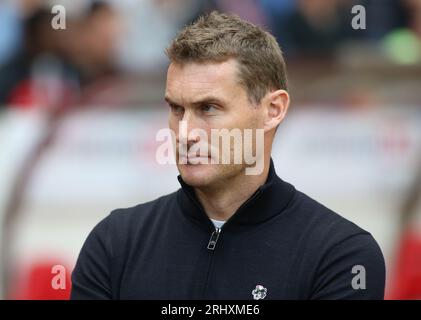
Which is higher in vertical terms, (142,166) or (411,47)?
(411,47)

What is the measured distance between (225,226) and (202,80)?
0.43 m

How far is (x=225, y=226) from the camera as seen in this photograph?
2.93 metres

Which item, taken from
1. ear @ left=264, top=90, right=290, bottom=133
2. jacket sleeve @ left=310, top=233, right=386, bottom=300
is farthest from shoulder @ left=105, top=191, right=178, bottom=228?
jacket sleeve @ left=310, top=233, right=386, bottom=300

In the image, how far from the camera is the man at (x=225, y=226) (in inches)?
111

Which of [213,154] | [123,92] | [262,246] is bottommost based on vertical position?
[262,246]

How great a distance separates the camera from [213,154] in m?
2.91

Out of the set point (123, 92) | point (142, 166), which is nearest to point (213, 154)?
point (142, 166)

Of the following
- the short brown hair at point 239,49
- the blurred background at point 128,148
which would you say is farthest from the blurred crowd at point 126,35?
the short brown hair at point 239,49

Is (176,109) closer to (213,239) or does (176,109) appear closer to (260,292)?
(213,239)

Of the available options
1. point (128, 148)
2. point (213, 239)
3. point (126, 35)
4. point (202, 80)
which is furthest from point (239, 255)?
point (126, 35)

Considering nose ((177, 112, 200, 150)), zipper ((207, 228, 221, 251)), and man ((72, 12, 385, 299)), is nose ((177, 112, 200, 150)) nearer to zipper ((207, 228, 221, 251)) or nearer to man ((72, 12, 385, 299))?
man ((72, 12, 385, 299))

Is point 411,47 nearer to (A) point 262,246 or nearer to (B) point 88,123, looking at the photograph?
(B) point 88,123

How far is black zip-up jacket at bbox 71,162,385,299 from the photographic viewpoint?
281cm
